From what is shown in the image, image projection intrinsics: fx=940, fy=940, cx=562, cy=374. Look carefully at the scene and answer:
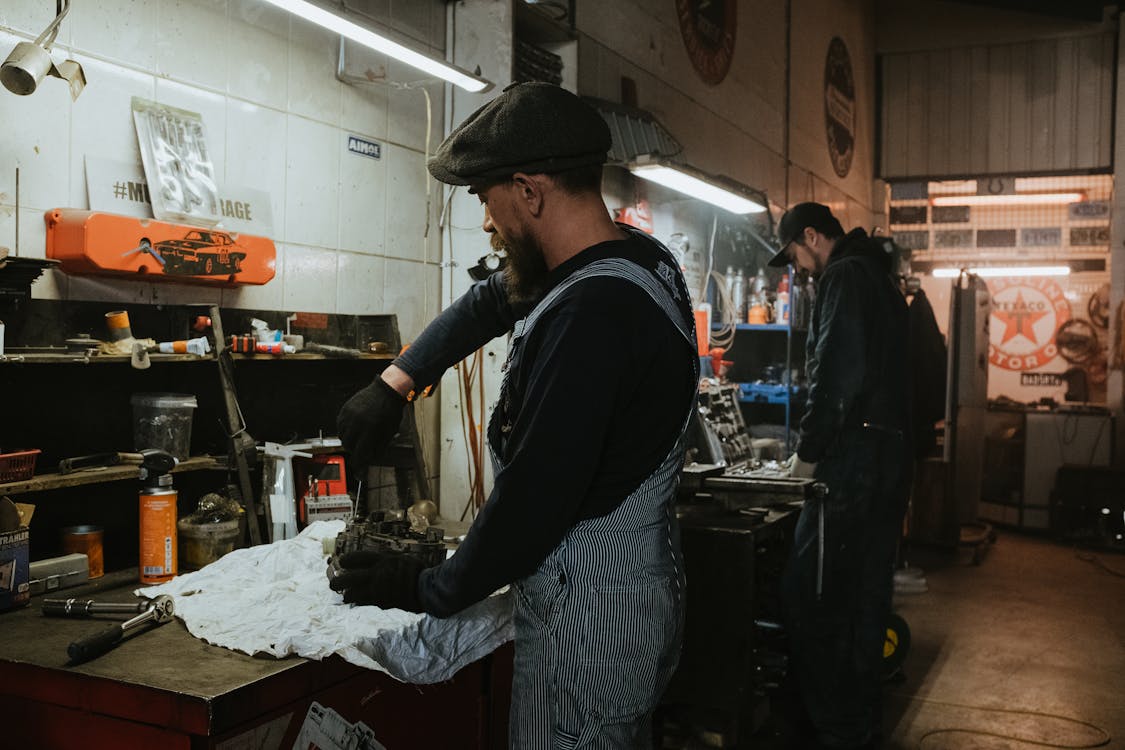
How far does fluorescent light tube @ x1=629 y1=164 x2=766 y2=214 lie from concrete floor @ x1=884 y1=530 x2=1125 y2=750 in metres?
2.48

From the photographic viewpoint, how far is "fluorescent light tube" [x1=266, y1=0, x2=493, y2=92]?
2508 mm

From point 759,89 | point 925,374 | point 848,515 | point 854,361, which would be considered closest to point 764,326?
point 925,374

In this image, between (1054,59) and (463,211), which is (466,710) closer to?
(463,211)

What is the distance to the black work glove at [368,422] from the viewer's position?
210 cm

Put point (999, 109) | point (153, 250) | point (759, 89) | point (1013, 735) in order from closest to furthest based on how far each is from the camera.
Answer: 1. point (153, 250)
2. point (1013, 735)
3. point (759, 89)
4. point (999, 109)

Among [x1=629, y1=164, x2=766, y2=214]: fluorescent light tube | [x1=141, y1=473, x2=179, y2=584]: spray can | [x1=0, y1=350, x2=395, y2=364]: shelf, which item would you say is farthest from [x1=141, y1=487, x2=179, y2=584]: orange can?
[x1=629, y1=164, x2=766, y2=214]: fluorescent light tube

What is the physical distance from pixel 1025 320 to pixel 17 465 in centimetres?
949

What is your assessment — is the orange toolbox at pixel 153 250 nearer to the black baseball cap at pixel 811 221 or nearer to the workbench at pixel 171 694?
the workbench at pixel 171 694

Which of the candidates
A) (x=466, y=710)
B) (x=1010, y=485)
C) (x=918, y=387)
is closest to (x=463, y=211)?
(x=466, y=710)

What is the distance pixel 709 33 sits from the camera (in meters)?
5.85

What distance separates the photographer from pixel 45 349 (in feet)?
7.49

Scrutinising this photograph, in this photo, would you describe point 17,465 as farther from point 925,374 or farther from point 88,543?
point 925,374

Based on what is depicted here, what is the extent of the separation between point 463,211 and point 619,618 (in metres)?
2.52

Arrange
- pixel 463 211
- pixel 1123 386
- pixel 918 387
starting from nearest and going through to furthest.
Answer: pixel 463 211 → pixel 918 387 → pixel 1123 386
